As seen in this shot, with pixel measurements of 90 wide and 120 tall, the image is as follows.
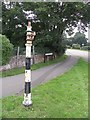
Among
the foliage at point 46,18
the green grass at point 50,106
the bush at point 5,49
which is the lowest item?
the green grass at point 50,106

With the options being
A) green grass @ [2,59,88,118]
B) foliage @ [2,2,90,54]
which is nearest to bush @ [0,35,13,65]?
green grass @ [2,59,88,118]

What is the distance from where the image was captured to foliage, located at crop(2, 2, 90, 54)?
23.0 m

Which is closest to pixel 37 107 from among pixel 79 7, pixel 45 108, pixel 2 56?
pixel 45 108

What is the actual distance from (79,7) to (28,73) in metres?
18.2

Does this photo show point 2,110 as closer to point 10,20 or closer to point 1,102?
point 1,102

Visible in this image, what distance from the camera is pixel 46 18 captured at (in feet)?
75.9

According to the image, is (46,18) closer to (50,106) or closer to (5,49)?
(5,49)

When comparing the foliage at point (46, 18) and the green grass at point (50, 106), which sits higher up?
the foliage at point (46, 18)

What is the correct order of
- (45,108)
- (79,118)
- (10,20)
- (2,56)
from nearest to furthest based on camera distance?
(79,118) → (45,108) → (2,56) → (10,20)

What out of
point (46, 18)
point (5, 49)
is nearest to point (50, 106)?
point (5, 49)

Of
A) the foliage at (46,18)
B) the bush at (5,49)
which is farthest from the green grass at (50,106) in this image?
the foliage at (46,18)

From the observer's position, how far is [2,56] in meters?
13.5

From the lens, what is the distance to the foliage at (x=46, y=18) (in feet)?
75.4

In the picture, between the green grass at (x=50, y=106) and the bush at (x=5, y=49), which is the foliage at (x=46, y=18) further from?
the green grass at (x=50, y=106)
